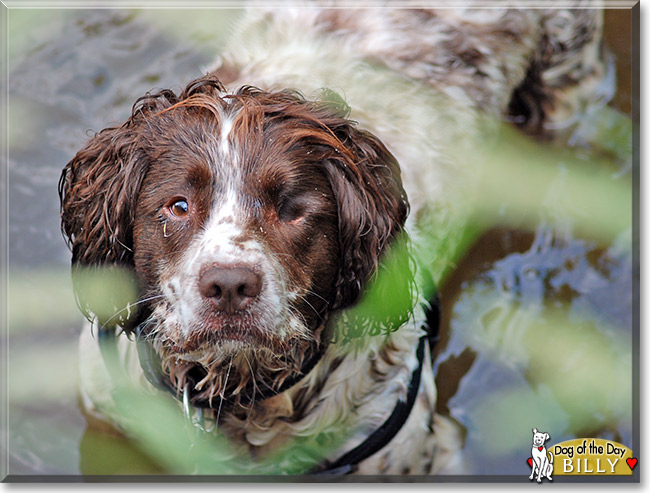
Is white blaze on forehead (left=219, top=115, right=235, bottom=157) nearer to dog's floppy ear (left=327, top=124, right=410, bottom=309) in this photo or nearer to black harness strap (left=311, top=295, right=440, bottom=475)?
dog's floppy ear (left=327, top=124, right=410, bottom=309)

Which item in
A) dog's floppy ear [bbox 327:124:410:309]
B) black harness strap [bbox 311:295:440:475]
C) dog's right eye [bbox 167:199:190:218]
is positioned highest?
dog's right eye [bbox 167:199:190:218]

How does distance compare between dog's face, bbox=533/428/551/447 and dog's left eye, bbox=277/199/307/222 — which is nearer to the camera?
dog's left eye, bbox=277/199/307/222

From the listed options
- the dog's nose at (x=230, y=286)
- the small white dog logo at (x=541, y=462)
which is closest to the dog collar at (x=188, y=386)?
the dog's nose at (x=230, y=286)

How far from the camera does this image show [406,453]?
3.58 meters

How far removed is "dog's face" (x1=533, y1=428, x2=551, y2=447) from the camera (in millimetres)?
3512

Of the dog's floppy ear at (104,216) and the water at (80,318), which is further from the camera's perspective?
the water at (80,318)

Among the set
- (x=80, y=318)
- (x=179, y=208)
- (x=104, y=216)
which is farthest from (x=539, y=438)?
(x=80, y=318)

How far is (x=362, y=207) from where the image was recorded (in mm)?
2975

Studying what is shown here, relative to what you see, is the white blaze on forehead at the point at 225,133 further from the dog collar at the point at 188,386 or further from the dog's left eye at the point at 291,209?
the dog collar at the point at 188,386

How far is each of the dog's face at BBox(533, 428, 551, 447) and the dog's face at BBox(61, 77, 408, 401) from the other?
1.07 metres

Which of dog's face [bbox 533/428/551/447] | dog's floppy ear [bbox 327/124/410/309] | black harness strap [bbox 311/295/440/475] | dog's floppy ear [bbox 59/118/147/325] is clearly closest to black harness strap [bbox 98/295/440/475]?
black harness strap [bbox 311/295/440/475]

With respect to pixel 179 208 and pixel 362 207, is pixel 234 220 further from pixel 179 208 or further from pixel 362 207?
pixel 362 207

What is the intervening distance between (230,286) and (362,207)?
64 cm

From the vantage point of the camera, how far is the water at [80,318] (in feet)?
12.5
